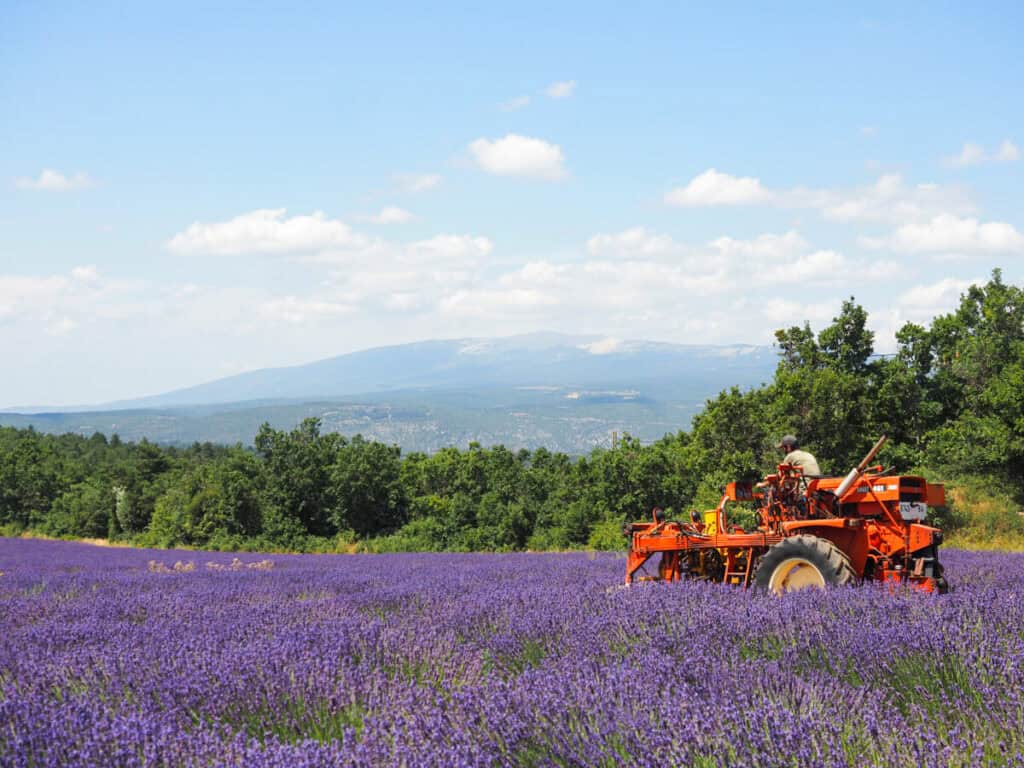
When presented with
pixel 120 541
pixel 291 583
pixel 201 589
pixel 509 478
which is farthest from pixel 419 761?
pixel 120 541

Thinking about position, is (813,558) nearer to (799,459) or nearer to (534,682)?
(799,459)

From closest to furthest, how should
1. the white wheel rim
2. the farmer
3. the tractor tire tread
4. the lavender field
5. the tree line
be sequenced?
the lavender field < the tractor tire tread < the white wheel rim < the farmer < the tree line

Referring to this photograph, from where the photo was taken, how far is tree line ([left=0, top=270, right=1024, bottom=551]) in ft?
80.4

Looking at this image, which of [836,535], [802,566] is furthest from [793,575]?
[836,535]

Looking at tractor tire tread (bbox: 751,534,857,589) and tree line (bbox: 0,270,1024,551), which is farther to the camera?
tree line (bbox: 0,270,1024,551)

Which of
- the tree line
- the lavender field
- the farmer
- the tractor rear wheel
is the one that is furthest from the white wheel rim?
the tree line

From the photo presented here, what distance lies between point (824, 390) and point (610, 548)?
370 inches

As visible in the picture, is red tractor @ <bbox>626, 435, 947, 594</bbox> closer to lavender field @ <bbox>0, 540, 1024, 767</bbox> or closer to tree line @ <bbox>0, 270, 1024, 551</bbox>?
lavender field @ <bbox>0, 540, 1024, 767</bbox>

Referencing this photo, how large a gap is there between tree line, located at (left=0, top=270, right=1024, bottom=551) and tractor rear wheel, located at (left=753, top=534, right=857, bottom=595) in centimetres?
1429

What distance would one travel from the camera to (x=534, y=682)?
134 inches

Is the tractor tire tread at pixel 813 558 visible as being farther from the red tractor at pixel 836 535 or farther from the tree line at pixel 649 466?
the tree line at pixel 649 466

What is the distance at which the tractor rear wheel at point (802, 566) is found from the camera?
20.4 feet

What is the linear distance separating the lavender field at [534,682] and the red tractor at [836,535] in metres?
0.76

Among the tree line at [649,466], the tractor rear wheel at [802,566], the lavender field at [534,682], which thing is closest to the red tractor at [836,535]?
the tractor rear wheel at [802,566]
